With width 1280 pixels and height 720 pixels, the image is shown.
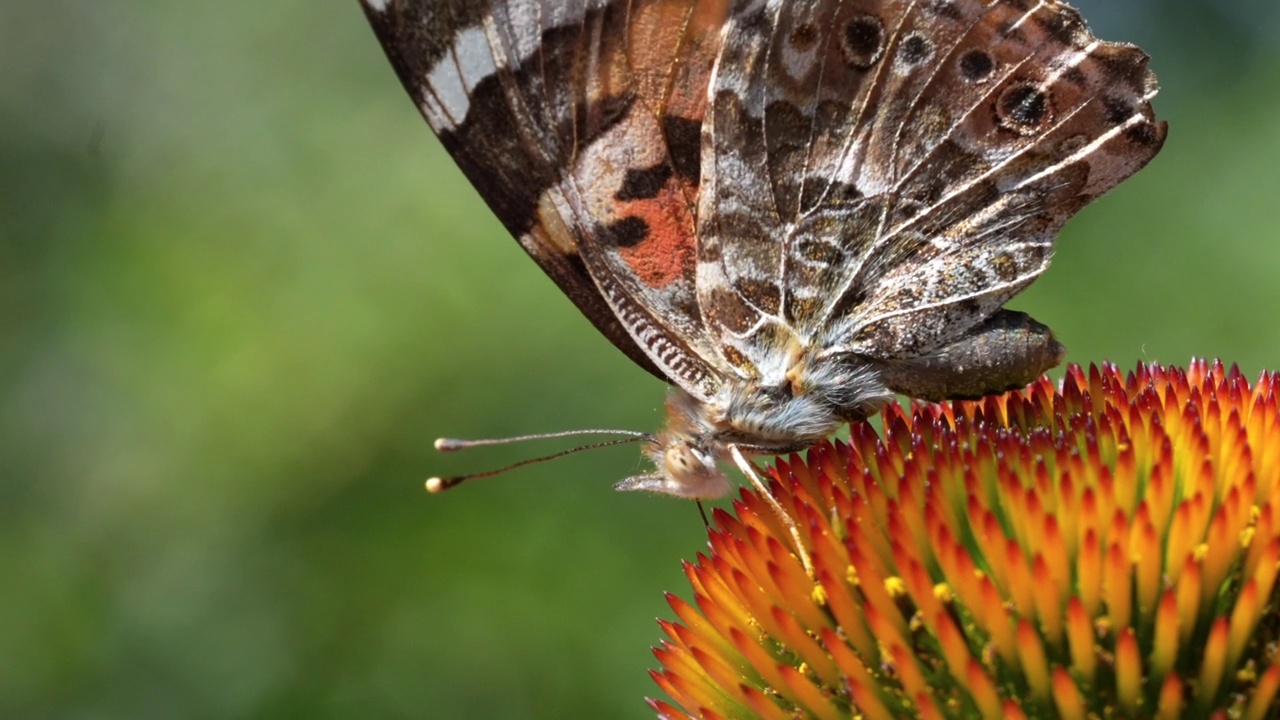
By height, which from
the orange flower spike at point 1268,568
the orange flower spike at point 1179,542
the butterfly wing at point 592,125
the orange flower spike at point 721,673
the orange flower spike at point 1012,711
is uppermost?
the butterfly wing at point 592,125

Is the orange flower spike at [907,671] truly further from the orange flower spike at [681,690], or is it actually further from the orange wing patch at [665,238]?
the orange wing patch at [665,238]

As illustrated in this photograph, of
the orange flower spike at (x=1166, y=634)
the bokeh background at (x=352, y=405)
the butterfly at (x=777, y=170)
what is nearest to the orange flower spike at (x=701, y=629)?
the butterfly at (x=777, y=170)

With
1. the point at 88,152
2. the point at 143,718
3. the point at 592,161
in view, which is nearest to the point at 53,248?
the point at 88,152

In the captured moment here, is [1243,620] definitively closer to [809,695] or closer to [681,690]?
[809,695]

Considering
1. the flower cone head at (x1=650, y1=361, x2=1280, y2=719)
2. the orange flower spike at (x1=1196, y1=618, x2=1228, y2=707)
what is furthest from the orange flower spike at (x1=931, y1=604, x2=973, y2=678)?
the orange flower spike at (x1=1196, y1=618, x2=1228, y2=707)

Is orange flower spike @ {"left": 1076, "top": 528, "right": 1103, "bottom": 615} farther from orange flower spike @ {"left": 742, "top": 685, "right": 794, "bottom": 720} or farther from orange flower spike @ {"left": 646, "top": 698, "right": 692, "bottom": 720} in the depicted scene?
orange flower spike @ {"left": 646, "top": 698, "right": 692, "bottom": 720}

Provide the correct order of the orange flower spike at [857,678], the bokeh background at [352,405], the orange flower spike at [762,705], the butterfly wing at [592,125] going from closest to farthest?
the orange flower spike at [857,678] → the orange flower spike at [762,705] → the butterfly wing at [592,125] → the bokeh background at [352,405]
